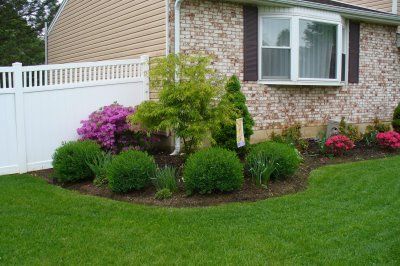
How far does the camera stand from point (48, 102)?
8.45m

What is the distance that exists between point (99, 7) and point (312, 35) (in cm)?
601

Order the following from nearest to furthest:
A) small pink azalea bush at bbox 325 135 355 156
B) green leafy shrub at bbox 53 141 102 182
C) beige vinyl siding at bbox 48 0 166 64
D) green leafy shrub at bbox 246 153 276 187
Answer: green leafy shrub at bbox 246 153 276 187 → green leafy shrub at bbox 53 141 102 182 → small pink azalea bush at bbox 325 135 355 156 → beige vinyl siding at bbox 48 0 166 64

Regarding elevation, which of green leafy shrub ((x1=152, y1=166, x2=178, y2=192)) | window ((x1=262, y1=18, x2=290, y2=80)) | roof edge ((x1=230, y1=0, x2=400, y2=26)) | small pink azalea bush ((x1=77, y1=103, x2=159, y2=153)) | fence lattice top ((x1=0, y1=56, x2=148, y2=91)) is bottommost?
green leafy shrub ((x1=152, y1=166, x2=178, y2=192))

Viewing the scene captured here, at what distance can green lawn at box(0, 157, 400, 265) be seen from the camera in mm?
4223

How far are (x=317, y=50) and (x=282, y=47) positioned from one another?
119 cm

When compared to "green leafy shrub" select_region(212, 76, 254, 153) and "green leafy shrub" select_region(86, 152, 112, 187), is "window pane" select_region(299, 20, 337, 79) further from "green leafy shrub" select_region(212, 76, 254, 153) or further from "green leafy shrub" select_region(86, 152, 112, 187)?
"green leafy shrub" select_region(86, 152, 112, 187)

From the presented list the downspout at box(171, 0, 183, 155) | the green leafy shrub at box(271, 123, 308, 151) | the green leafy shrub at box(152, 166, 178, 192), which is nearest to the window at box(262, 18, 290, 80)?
the green leafy shrub at box(271, 123, 308, 151)

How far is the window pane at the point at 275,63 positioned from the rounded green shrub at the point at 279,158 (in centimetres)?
320

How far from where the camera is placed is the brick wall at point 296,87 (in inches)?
364

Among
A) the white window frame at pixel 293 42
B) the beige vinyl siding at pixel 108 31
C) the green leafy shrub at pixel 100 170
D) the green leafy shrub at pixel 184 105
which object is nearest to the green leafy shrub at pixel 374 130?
the white window frame at pixel 293 42

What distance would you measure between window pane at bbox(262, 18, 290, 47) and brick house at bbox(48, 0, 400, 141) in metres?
0.02

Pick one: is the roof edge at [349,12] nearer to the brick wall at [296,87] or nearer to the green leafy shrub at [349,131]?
the brick wall at [296,87]

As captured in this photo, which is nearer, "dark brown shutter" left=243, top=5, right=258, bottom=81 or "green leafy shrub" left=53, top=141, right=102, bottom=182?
"green leafy shrub" left=53, top=141, right=102, bottom=182

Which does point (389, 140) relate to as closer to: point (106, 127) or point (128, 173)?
point (106, 127)
